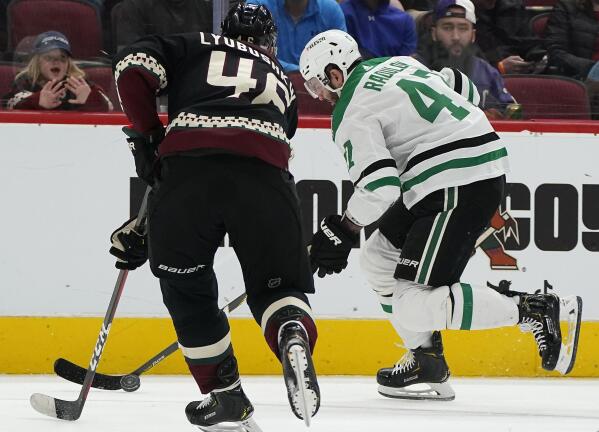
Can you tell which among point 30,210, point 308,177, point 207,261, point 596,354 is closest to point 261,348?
point 308,177

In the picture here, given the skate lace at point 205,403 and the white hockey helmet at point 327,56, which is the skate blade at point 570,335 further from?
the skate lace at point 205,403

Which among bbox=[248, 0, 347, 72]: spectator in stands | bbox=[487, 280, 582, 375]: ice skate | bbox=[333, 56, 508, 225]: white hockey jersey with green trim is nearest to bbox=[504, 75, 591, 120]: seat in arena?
bbox=[248, 0, 347, 72]: spectator in stands

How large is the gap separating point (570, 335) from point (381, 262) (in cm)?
68

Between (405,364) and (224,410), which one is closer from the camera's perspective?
(224,410)

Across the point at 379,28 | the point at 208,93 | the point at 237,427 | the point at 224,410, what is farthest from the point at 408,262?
the point at 379,28

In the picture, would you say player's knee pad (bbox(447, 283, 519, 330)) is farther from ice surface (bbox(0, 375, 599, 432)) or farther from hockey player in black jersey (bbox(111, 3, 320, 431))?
hockey player in black jersey (bbox(111, 3, 320, 431))

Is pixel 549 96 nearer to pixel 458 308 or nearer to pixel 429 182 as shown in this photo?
pixel 429 182

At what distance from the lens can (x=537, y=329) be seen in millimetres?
3863

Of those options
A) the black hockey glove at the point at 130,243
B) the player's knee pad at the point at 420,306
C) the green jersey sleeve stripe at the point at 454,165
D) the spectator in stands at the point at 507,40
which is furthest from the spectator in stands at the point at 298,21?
the black hockey glove at the point at 130,243

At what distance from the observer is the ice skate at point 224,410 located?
3162mm

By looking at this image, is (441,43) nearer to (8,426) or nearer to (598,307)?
(598,307)

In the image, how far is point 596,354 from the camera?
4.78 metres

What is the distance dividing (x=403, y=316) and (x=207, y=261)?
1.00 metres

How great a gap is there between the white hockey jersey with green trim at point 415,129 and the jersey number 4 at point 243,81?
569 millimetres
